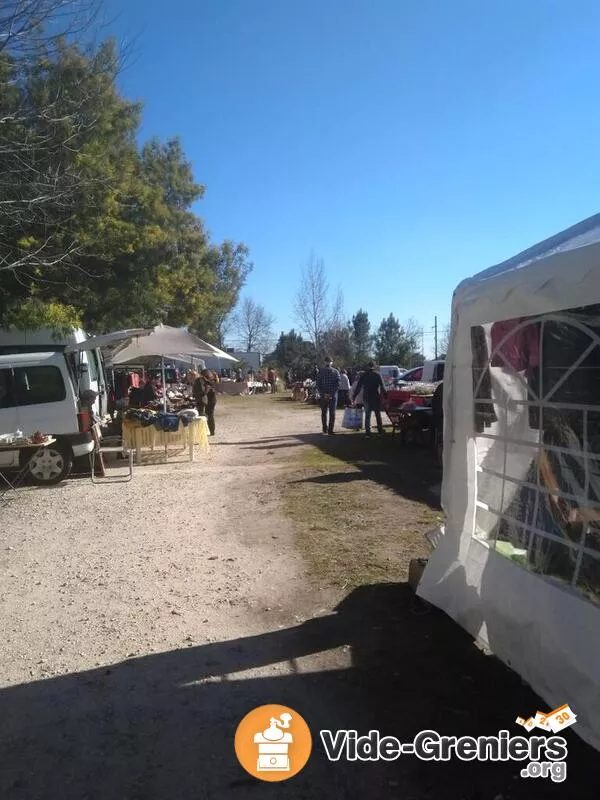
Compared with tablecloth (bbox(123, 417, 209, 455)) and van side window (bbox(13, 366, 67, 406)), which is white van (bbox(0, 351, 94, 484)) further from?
tablecloth (bbox(123, 417, 209, 455))

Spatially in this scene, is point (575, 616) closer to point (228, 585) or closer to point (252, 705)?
point (252, 705)

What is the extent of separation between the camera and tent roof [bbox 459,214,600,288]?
290 centimetres

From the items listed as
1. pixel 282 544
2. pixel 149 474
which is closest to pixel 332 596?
pixel 282 544

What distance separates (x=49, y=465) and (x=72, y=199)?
5253mm

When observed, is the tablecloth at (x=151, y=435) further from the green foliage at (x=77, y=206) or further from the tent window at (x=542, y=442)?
the tent window at (x=542, y=442)

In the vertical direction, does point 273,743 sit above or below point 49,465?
below

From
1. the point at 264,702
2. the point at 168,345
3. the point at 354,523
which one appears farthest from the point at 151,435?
the point at 264,702

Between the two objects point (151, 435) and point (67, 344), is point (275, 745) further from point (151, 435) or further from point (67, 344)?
point (151, 435)

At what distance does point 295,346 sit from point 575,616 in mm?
56261

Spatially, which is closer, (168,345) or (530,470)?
(530,470)

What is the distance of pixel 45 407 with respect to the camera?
378 inches

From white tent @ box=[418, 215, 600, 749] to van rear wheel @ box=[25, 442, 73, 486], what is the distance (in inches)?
279

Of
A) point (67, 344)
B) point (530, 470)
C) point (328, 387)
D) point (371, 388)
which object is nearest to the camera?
point (530, 470)

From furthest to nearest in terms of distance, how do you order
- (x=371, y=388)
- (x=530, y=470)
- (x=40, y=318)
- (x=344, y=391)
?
(x=344, y=391) < (x=371, y=388) < (x=40, y=318) < (x=530, y=470)
